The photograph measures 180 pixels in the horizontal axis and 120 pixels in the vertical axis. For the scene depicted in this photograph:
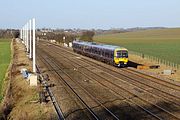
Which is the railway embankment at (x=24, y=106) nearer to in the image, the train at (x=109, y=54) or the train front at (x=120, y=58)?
the train front at (x=120, y=58)

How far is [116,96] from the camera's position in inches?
1082

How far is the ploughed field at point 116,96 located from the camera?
21562mm

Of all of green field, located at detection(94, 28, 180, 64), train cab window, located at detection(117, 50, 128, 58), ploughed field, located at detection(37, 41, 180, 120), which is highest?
train cab window, located at detection(117, 50, 128, 58)

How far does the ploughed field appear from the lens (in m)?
21.6

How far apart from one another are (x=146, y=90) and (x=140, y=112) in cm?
861

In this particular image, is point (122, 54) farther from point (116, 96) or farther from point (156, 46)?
point (156, 46)

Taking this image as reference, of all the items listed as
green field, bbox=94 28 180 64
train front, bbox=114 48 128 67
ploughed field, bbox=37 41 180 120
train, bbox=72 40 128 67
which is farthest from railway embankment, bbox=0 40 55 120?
green field, bbox=94 28 180 64

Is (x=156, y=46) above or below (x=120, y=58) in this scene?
below

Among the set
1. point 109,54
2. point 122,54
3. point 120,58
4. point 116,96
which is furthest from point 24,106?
point 109,54

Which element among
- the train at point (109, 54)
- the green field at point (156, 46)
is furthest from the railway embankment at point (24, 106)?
the green field at point (156, 46)

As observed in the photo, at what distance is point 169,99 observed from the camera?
26.3m

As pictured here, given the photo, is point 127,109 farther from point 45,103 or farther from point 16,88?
point 16,88

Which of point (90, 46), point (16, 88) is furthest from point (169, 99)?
point (90, 46)

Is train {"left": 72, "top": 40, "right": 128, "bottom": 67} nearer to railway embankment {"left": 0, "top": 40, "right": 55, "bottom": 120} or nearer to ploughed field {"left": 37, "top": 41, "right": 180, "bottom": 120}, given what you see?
ploughed field {"left": 37, "top": 41, "right": 180, "bottom": 120}
